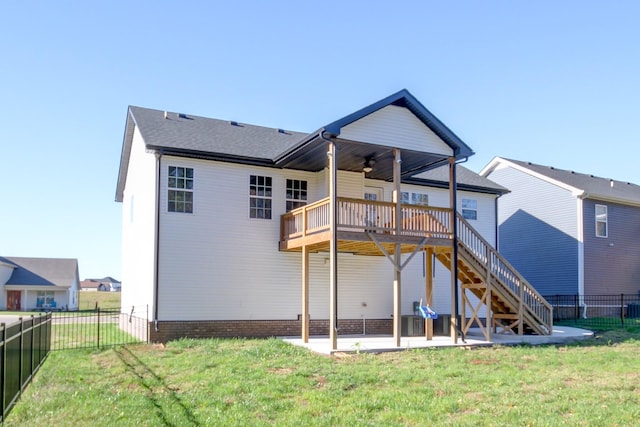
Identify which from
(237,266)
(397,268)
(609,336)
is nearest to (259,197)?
(237,266)

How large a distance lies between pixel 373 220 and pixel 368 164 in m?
1.81

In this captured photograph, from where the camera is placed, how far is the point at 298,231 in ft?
54.9

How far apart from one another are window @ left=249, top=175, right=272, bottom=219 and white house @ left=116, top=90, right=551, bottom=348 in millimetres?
33

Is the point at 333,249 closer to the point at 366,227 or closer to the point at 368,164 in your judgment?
the point at 366,227

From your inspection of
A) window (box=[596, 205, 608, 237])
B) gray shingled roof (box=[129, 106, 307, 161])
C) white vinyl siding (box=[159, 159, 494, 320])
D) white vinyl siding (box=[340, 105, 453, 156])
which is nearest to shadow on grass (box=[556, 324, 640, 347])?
white vinyl siding (box=[159, 159, 494, 320])

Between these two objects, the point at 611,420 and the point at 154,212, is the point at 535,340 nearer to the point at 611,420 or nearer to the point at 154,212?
the point at 611,420

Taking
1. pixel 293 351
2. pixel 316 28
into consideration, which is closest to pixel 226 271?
pixel 293 351

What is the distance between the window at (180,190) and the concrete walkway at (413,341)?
4839mm

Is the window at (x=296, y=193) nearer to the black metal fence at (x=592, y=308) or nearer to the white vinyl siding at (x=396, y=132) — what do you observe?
the white vinyl siding at (x=396, y=132)

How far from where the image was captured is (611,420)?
7930mm

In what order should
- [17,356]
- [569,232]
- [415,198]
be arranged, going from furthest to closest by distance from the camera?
[569,232]
[415,198]
[17,356]

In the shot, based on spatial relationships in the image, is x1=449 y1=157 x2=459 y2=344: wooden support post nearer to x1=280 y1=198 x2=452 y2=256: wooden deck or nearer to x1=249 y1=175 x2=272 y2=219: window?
x1=280 y1=198 x2=452 y2=256: wooden deck

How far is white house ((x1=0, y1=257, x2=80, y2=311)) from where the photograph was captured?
167 feet

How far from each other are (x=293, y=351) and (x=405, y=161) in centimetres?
692
